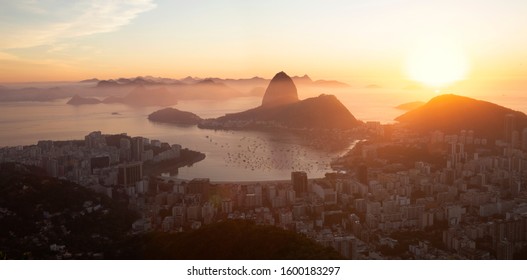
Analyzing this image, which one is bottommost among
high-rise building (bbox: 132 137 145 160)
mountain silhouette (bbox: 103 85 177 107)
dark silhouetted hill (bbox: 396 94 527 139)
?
high-rise building (bbox: 132 137 145 160)

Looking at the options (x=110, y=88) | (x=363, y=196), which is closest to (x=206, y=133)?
(x=110, y=88)

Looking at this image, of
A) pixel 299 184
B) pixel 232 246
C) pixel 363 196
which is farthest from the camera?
pixel 299 184

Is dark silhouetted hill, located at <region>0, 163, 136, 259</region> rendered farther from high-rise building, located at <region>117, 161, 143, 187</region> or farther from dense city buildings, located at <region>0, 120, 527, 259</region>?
high-rise building, located at <region>117, 161, 143, 187</region>

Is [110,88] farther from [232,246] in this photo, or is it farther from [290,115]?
[290,115]

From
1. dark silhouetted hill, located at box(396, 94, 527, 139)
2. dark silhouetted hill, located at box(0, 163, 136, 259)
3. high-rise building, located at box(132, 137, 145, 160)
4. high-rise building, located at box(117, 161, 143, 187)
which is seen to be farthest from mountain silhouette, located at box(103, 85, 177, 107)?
dark silhouetted hill, located at box(396, 94, 527, 139)
